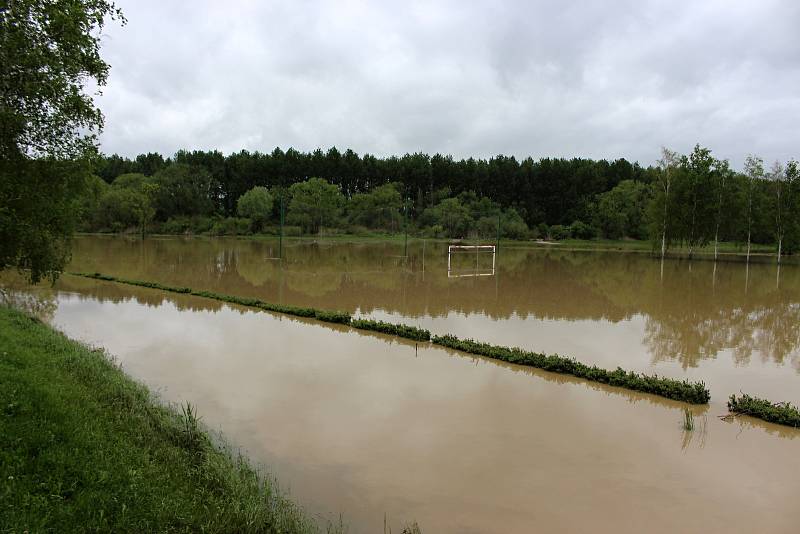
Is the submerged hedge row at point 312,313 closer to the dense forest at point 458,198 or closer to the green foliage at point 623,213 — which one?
the dense forest at point 458,198

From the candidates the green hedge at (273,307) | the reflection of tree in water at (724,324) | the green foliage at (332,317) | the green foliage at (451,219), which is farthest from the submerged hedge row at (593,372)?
the green foliage at (451,219)

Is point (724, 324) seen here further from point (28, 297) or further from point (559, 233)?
point (559, 233)

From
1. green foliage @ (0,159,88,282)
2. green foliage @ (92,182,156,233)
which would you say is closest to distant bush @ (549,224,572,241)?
green foliage @ (92,182,156,233)

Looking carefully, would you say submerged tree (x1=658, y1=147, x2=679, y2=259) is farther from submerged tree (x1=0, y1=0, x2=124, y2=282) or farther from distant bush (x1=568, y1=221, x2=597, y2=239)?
submerged tree (x1=0, y1=0, x2=124, y2=282)

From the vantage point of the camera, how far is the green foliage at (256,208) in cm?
8131

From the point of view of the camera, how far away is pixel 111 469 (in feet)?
18.4

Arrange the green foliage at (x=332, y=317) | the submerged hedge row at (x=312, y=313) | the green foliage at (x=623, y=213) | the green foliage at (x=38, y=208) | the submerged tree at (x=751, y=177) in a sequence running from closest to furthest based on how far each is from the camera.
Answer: the green foliage at (x=38, y=208) → the submerged hedge row at (x=312, y=313) → the green foliage at (x=332, y=317) → the submerged tree at (x=751, y=177) → the green foliage at (x=623, y=213)

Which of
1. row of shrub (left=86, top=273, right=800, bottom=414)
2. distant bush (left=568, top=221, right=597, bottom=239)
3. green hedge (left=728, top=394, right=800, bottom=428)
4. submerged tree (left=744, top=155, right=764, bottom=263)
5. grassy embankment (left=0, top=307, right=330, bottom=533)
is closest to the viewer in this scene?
grassy embankment (left=0, top=307, right=330, bottom=533)

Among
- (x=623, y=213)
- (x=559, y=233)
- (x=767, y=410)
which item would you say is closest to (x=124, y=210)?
(x=559, y=233)

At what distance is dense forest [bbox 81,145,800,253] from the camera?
172 ft

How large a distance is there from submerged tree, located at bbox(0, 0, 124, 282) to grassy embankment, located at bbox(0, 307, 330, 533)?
4395 mm

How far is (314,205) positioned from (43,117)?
6030cm

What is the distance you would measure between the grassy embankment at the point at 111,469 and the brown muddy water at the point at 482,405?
0.89m

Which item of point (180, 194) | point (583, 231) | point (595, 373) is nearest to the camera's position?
point (595, 373)
